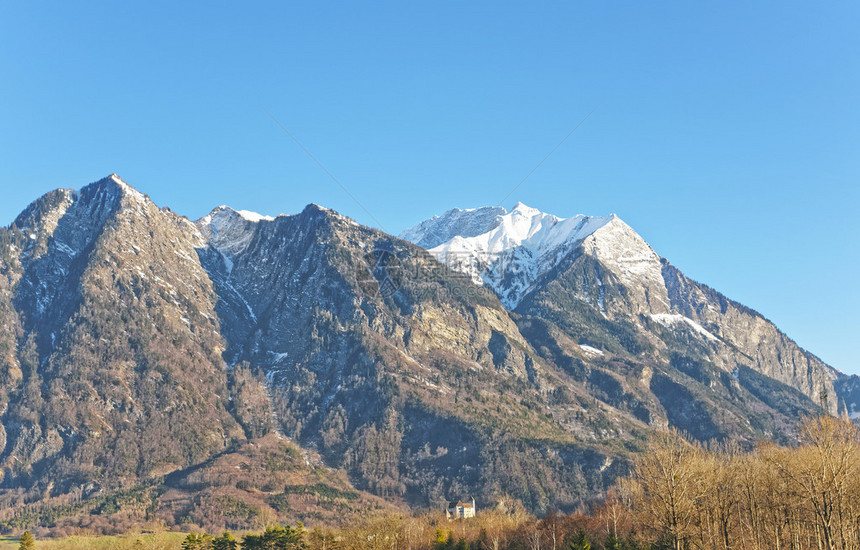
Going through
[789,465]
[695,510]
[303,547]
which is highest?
[789,465]

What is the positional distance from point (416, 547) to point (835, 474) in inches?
4521

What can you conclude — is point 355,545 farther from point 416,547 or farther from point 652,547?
point 652,547

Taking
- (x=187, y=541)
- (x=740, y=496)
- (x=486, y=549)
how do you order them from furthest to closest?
(x=187, y=541), (x=486, y=549), (x=740, y=496)

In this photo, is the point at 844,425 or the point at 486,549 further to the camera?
the point at 486,549

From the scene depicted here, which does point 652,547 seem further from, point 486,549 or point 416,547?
point 416,547

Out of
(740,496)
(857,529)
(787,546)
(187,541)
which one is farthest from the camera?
(187,541)

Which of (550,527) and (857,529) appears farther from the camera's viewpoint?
(550,527)

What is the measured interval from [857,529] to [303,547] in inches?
5098

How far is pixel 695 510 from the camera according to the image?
10344 cm

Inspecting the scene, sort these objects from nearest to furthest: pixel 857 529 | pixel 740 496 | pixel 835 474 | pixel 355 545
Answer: pixel 835 474, pixel 857 529, pixel 740 496, pixel 355 545

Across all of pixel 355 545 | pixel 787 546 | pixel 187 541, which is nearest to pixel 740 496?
pixel 787 546

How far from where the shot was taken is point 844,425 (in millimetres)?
90250

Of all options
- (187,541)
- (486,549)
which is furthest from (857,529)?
(187,541)

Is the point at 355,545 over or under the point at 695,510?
under
